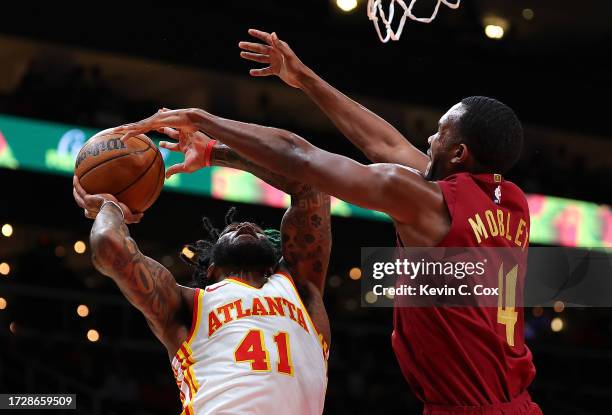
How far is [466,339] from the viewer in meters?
3.16

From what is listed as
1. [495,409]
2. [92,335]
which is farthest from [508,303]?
[92,335]

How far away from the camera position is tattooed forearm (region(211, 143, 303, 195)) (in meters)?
4.03

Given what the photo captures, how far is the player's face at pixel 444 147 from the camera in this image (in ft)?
10.9

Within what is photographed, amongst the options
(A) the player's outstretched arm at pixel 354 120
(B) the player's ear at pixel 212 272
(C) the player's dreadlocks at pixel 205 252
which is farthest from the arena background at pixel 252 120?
(A) the player's outstretched arm at pixel 354 120

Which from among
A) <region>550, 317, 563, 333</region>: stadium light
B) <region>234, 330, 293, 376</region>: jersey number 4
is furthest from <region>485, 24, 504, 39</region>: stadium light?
<region>234, 330, 293, 376</region>: jersey number 4

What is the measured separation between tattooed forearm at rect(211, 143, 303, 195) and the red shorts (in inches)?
48.3

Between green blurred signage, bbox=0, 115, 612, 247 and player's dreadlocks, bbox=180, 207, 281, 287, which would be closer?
player's dreadlocks, bbox=180, 207, 281, 287

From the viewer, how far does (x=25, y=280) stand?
10.2 m

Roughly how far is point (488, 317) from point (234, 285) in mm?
1144

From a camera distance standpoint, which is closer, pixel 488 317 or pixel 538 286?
pixel 488 317

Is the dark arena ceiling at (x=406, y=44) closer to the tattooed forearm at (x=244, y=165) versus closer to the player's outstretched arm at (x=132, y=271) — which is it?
the tattooed forearm at (x=244, y=165)

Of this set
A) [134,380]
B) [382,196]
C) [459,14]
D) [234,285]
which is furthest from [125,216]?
[459,14]

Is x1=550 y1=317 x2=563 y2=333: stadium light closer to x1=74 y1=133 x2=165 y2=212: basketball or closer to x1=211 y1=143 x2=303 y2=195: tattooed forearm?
x1=211 y1=143 x2=303 y2=195: tattooed forearm

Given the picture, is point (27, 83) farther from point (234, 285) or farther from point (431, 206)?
point (431, 206)
